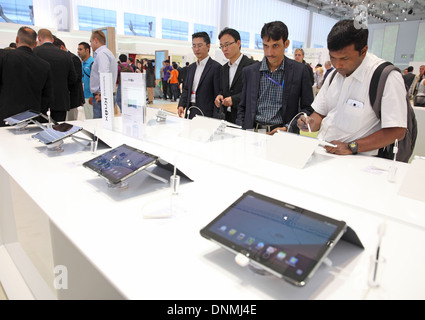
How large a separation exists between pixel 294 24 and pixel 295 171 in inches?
787

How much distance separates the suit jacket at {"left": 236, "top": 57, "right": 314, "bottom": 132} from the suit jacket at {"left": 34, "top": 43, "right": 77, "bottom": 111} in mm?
2589

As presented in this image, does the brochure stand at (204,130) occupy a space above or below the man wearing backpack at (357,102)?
below

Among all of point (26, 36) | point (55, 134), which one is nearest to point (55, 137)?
point (55, 134)

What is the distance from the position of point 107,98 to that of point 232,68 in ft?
4.27

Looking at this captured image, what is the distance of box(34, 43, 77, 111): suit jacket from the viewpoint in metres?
3.88

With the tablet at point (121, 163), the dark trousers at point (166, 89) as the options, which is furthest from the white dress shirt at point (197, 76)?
the dark trousers at point (166, 89)

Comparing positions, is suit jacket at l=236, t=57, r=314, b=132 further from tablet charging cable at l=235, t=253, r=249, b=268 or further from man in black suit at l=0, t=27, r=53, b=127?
man in black suit at l=0, t=27, r=53, b=127

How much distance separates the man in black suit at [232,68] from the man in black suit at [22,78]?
5.71 feet

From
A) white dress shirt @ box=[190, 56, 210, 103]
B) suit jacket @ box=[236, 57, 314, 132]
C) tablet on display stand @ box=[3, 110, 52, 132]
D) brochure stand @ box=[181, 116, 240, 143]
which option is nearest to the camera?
brochure stand @ box=[181, 116, 240, 143]

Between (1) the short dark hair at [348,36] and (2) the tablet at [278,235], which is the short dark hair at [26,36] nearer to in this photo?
(1) the short dark hair at [348,36]

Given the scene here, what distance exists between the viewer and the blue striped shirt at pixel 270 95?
7.70ft

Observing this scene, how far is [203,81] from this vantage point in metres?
3.10

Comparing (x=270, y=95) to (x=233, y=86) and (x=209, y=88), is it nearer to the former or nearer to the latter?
(x=233, y=86)

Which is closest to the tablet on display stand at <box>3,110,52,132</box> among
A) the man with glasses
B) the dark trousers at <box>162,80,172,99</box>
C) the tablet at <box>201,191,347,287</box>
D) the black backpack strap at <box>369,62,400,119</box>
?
the tablet at <box>201,191,347,287</box>
